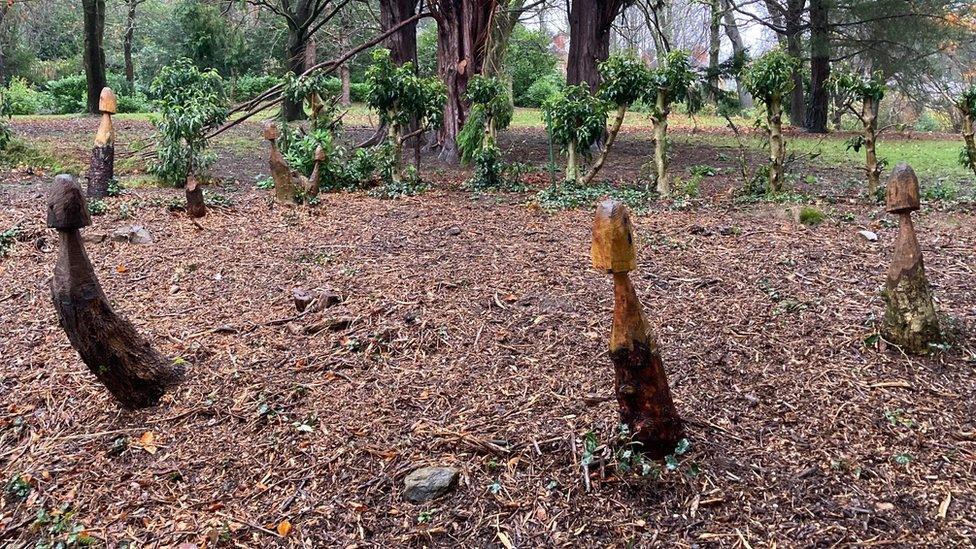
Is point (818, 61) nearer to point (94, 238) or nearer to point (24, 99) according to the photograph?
point (94, 238)

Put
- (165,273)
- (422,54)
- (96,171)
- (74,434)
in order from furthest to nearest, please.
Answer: (422,54), (96,171), (165,273), (74,434)

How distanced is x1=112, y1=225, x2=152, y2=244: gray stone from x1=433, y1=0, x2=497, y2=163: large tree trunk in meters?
4.79

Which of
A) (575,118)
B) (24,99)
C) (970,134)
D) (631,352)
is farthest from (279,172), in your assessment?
(24,99)

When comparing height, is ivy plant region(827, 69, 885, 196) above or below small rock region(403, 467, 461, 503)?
above

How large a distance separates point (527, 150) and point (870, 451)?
9509mm

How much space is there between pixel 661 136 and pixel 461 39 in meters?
3.75

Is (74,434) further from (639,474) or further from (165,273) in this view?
(639,474)

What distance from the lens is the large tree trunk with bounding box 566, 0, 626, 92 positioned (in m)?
10.4

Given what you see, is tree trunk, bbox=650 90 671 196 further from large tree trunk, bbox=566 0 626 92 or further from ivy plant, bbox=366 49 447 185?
large tree trunk, bbox=566 0 626 92

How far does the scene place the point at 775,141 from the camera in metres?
6.30

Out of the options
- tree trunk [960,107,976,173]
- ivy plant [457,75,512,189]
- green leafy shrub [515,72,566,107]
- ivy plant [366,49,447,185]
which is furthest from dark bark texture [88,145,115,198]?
green leafy shrub [515,72,566,107]

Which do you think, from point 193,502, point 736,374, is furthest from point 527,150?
point 193,502

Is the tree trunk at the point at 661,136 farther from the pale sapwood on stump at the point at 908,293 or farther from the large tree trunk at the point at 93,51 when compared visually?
the large tree trunk at the point at 93,51

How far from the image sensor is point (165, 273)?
4.41 m
